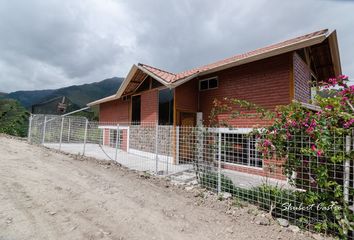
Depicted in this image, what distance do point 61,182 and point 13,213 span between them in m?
1.62

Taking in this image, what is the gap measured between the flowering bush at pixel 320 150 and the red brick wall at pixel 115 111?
1095cm

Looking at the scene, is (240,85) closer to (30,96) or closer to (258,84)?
(258,84)

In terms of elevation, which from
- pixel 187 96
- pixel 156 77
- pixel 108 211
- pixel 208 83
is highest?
pixel 156 77

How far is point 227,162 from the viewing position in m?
4.88

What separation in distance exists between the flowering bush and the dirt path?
636mm

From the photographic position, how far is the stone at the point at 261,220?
3.26 m

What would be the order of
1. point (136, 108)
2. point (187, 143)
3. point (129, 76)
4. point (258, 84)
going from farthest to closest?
point (136, 108) < point (129, 76) < point (258, 84) < point (187, 143)

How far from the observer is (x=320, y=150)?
9.71 feet

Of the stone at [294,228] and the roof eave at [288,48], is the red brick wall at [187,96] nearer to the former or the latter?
the roof eave at [288,48]

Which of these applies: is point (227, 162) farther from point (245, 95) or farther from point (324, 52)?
point (324, 52)

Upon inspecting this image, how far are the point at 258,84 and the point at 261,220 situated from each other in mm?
5797

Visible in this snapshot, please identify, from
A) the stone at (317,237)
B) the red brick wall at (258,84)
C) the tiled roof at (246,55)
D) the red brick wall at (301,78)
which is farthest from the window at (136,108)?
the stone at (317,237)

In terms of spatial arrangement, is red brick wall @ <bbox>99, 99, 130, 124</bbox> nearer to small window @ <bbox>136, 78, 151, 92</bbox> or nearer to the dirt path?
small window @ <bbox>136, 78, 151, 92</bbox>

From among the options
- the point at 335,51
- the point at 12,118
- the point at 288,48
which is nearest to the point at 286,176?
the point at 288,48
